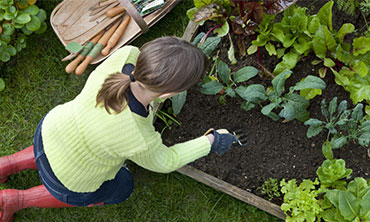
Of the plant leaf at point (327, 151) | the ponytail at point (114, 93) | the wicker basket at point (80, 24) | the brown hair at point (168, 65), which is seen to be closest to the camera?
the brown hair at point (168, 65)

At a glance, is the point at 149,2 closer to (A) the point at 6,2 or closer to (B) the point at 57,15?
(B) the point at 57,15

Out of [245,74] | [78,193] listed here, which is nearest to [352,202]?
[245,74]

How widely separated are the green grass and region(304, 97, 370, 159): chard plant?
67 centimetres

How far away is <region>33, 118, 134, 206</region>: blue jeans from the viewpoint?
2189 millimetres

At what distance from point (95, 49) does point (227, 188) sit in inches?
47.9

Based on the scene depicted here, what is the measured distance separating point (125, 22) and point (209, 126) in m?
0.89

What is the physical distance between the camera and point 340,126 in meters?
2.35

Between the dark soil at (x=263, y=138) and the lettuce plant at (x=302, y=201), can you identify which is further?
the dark soil at (x=263, y=138)

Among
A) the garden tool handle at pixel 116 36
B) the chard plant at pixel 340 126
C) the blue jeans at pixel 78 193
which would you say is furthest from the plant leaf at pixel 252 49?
the blue jeans at pixel 78 193

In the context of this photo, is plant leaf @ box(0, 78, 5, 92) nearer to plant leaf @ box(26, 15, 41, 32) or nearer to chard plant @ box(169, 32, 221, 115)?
plant leaf @ box(26, 15, 41, 32)

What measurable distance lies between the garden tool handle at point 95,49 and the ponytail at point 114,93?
110cm

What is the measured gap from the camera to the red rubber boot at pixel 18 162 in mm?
2693

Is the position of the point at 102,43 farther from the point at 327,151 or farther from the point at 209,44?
the point at 327,151

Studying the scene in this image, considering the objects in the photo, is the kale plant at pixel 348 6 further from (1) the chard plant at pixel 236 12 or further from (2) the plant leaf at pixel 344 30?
(1) the chard plant at pixel 236 12
